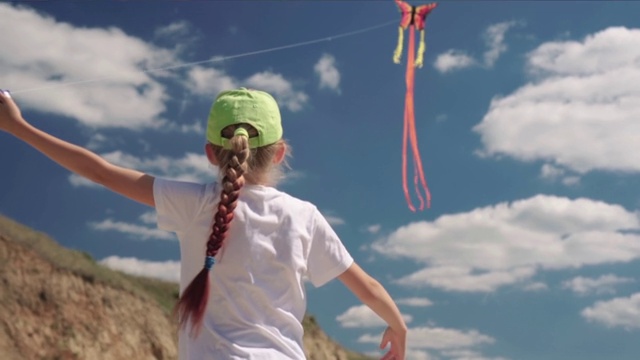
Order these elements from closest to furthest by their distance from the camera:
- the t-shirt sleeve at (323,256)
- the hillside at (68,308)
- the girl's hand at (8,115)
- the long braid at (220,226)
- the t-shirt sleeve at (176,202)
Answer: the long braid at (220,226) → the t-shirt sleeve at (176,202) → the t-shirt sleeve at (323,256) → the girl's hand at (8,115) → the hillside at (68,308)

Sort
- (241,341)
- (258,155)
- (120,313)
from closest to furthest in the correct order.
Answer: (241,341)
(258,155)
(120,313)

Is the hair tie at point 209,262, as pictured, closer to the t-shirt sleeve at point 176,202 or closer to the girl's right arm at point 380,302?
the t-shirt sleeve at point 176,202

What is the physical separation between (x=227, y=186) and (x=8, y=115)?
1066 millimetres

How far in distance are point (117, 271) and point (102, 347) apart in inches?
139

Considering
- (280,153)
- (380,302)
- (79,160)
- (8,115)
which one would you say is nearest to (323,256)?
(380,302)

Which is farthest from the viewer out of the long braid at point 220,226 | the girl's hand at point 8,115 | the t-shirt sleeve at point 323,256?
the girl's hand at point 8,115

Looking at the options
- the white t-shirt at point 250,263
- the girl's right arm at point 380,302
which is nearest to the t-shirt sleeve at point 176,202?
the white t-shirt at point 250,263

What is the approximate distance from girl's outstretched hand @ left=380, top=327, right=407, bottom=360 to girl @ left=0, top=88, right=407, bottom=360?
0.13 metres

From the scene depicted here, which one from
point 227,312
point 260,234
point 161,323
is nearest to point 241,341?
point 227,312

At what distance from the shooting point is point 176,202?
11.6 ft

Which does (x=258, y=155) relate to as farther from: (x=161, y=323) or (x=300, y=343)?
(x=161, y=323)

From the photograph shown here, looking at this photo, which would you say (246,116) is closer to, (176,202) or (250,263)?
(176,202)

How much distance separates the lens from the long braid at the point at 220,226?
3.33 metres

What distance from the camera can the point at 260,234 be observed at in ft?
11.5
